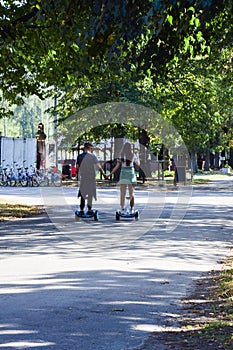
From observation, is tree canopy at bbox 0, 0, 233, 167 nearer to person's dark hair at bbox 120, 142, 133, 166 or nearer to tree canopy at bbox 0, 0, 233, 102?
tree canopy at bbox 0, 0, 233, 102

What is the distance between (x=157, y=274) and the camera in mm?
10875

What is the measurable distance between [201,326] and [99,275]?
10.7 ft

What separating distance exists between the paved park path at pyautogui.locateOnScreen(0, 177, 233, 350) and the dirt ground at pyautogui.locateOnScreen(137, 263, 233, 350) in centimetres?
14

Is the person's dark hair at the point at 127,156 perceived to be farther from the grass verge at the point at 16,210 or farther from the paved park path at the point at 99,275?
the grass verge at the point at 16,210

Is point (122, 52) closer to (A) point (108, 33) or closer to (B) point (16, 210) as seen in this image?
(A) point (108, 33)

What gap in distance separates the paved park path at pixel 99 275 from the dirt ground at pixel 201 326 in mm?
141

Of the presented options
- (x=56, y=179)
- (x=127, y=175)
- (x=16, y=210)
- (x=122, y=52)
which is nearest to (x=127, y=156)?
(x=127, y=175)

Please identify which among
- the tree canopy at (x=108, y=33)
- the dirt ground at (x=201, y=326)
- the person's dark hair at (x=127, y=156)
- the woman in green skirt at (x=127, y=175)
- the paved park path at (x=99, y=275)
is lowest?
the dirt ground at (x=201, y=326)

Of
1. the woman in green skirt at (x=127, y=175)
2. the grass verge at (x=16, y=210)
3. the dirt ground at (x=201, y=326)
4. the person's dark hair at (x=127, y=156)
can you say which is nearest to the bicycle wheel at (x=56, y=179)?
the grass verge at (x=16, y=210)

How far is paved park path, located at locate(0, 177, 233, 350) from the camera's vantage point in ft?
23.5

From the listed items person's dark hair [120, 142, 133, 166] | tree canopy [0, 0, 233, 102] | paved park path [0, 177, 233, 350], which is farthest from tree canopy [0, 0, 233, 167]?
paved park path [0, 177, 233, 350]

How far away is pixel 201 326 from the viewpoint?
7.52 m

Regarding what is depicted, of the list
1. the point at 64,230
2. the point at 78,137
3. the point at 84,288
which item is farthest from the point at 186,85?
the point at 84,288

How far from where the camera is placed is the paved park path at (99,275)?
7.17 meters
